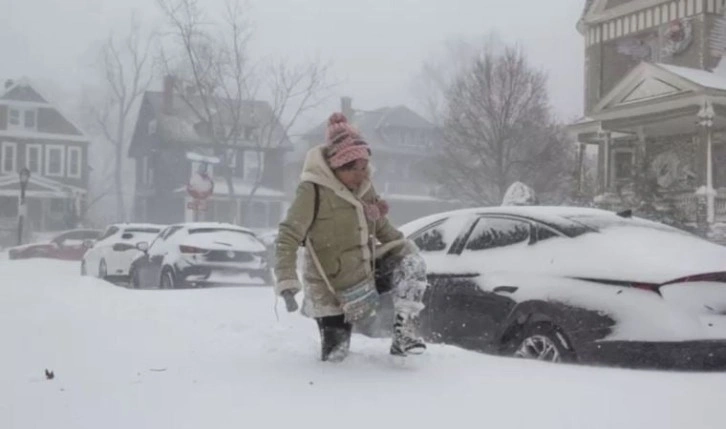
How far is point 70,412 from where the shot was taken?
11.1 ft

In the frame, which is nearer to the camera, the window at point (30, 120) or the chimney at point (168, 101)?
the chimney at point (168, 101)

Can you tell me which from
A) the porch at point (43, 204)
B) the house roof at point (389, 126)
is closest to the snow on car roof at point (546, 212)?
the porch at point (43, 204)

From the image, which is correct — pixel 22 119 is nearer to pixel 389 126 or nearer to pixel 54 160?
pixel 54 160

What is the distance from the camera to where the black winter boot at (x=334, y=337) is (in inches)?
172

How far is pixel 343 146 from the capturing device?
14.0ft

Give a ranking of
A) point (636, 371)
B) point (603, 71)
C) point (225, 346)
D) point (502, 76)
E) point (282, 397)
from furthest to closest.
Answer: point (502, 76)
point (603, 71)
point (225, 346)
point (636, 371)
point (282, 397)

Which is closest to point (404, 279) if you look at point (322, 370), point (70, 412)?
point (322, 370)

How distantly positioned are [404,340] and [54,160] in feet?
167

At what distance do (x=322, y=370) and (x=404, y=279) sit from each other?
2.19 feet

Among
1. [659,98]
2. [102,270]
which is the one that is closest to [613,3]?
[659,98]

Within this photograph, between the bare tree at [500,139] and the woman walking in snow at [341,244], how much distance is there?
70.2ft

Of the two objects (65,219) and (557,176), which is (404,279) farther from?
(65,219)

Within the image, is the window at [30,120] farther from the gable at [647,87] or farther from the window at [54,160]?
the gable at [647,87]

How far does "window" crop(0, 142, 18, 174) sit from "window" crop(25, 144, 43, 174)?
0.68m
